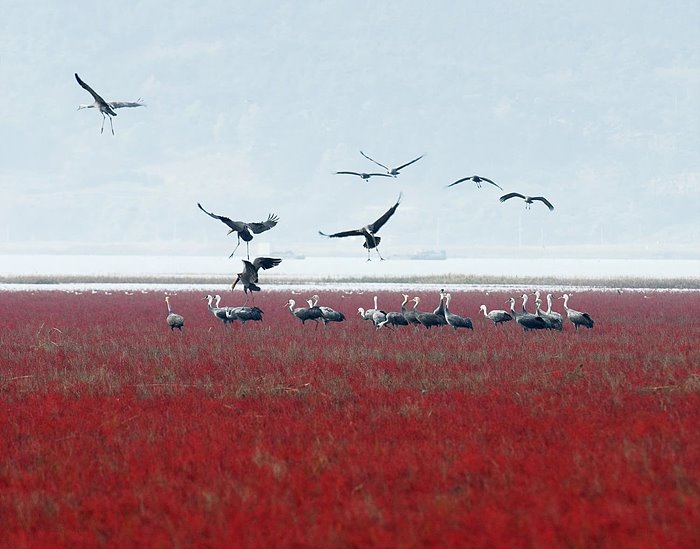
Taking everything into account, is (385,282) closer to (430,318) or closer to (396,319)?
(396,319)

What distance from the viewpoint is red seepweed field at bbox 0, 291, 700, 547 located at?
352 inches

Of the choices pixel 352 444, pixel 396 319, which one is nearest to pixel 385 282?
pixel 396 319

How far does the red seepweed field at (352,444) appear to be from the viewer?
8930mm

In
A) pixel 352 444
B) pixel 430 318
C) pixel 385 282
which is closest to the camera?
pixel 352 444

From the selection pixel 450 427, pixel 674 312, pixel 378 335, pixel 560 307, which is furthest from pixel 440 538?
pixel 560 307

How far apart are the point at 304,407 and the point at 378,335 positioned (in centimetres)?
1157

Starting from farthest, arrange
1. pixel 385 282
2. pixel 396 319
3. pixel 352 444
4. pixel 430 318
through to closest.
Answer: pixel 385 282
pixel 396 319
pixel 430 318
pixel 352 444

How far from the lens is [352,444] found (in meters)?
12.1

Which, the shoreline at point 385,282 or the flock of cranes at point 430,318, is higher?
the shoreline at point 385,282

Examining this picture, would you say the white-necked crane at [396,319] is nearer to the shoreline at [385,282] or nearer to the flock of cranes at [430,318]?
the flock of cranes at [430,318]

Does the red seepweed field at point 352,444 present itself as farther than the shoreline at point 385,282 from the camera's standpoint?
No

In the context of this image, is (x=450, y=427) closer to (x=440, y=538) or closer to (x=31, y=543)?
(x=440, y=538)

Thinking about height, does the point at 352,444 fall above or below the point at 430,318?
below

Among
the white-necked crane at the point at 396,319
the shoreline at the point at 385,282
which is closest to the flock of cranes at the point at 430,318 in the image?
the white-necked crane at the point at 396,319
